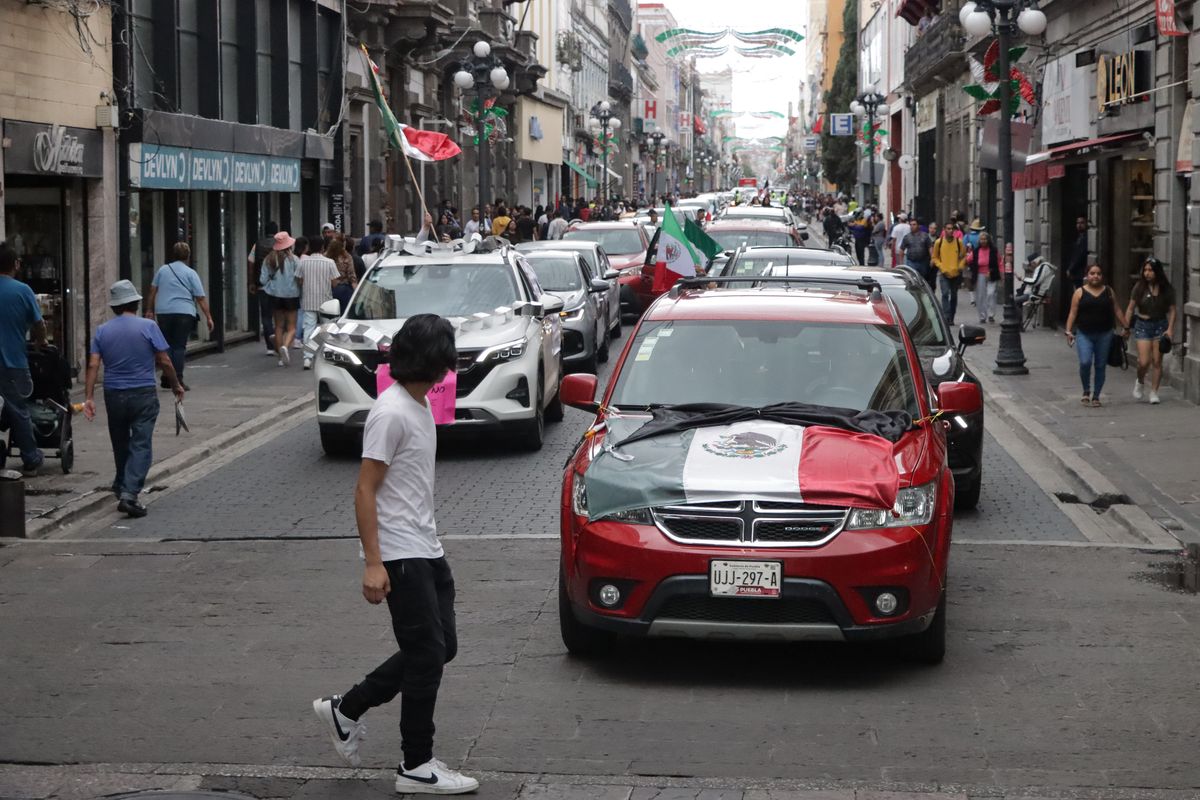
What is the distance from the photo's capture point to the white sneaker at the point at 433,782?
20.0 feet

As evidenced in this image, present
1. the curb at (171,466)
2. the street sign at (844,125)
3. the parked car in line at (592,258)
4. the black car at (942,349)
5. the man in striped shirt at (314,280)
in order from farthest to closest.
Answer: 1. the street sign at (844,125)
2. the parked car in line at (592,258)
3. the man in striped shirt at (314,280)
4. the curb at (171,466)
5. the black car at (942,349)

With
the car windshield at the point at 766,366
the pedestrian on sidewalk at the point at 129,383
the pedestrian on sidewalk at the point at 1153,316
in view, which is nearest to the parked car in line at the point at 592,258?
the pedestrian on sidewalk at the point at 1153,316

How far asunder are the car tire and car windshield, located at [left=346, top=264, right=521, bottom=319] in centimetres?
788

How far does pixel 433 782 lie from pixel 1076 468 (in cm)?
911

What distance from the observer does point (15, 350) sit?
1330cm

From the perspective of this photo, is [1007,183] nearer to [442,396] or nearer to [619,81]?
[442,396]

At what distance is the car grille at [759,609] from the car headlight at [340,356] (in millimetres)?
7970

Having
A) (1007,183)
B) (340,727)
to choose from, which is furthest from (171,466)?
(1007,183)

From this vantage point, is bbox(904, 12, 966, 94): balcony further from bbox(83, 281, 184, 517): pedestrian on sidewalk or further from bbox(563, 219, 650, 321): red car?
bbox(83, 281, 184, 517): pedestrian on sidewalk

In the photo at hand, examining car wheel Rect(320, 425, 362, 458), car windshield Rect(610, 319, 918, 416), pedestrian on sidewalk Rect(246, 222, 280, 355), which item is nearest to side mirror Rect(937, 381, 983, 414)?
car windshield Rect(610, 319, 918, 416)

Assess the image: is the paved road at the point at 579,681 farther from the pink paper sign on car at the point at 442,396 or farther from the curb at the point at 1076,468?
→ the pink paper sign on car at the point at 442,396

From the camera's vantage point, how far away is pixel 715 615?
733cm

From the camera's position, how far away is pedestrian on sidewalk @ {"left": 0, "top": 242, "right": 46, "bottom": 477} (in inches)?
519

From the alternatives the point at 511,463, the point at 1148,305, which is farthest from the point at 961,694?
the point at 1148,305
